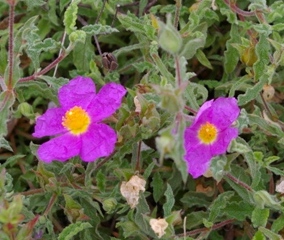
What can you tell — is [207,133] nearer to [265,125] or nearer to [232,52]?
[265,125]

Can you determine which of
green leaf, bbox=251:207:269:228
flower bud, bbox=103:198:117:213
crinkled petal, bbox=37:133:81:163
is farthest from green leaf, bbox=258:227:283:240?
crinkled petal, bbox=37:133:81:163

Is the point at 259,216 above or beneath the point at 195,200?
above

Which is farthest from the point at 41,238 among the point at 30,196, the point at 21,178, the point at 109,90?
the point at 109,90

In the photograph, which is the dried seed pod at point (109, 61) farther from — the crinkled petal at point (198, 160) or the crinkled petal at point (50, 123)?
the crinkled petal at point (198, 160)

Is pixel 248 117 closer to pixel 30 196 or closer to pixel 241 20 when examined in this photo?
A: pixel 241 20

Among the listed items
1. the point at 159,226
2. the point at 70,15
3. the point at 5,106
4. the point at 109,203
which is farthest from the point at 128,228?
the point at 70,15
